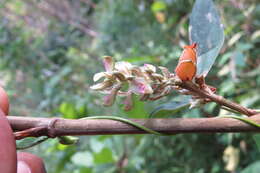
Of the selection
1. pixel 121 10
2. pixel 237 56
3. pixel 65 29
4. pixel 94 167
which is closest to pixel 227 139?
pixel 237 56

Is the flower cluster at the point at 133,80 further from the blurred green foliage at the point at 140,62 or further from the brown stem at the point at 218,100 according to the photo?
the blurred green foliage at the point at 140,62

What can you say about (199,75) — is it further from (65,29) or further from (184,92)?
(65,29)

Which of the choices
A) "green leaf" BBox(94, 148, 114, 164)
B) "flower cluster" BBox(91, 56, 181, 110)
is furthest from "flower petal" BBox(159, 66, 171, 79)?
"green leaf" BBox(94, 148, 114, 164)

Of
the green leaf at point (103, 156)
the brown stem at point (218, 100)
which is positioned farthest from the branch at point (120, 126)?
the green leaf at point (103, 156)

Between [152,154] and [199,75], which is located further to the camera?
[152,154]

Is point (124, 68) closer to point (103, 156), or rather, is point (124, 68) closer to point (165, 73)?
point (165, 73)

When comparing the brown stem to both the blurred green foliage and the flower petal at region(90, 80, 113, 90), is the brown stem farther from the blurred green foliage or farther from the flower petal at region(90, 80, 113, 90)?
the blurred green foliage
